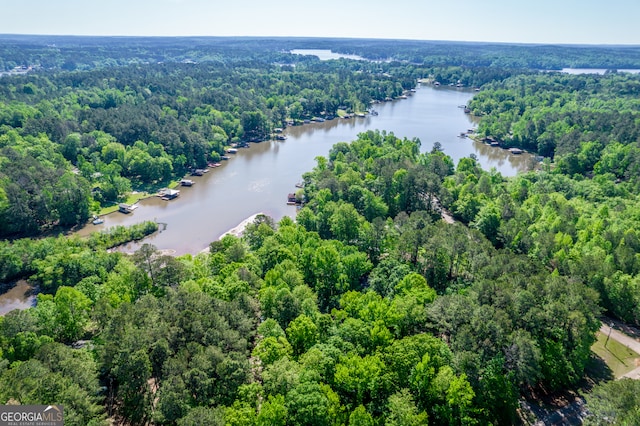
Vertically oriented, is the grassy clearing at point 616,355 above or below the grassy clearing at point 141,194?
above

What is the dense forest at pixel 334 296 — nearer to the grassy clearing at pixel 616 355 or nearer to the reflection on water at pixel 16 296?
the reflection on water at pixel 16 296

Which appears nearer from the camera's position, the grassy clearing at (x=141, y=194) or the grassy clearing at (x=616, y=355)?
the grassy clearing at (x=616, y=355)

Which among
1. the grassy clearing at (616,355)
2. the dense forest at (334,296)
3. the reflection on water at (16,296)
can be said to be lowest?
the reflection on water at (16,296)

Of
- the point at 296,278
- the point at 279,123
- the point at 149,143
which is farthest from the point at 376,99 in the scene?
the point at 296,278

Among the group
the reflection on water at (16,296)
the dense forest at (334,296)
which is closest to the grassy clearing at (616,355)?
the dense forest at (334,296)
